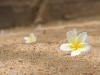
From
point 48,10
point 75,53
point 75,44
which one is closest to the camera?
point 75,53

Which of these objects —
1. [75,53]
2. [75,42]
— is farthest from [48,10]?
[75,53]

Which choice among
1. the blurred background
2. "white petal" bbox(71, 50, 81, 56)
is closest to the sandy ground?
"white petal" bbox(71, 50, 81, 56)

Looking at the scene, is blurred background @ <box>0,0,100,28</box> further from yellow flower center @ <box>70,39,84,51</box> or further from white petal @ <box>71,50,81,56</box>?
white petal @ <box>71,50,81,56</box>

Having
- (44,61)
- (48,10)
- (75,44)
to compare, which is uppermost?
(48,10)

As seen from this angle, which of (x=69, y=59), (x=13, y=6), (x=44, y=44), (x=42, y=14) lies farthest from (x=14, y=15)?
(x=69, y=59)

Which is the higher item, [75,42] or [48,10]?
[48,10]

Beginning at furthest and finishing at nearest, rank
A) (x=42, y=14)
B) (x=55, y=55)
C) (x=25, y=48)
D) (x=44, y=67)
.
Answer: (x=42, y=14), (x=25, y=48), (x=55, y=55), (x=44, y=67)

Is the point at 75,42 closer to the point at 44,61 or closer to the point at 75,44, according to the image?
the point at 75,44

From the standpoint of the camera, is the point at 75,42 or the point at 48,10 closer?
the point at 75,42

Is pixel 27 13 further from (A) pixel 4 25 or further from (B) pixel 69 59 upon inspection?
(B) pixel 69 59
